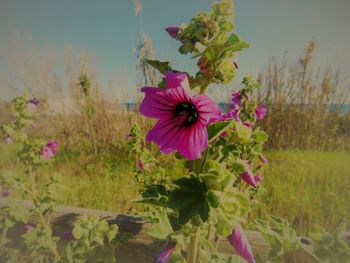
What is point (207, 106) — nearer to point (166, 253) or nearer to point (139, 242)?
point (166, 253)

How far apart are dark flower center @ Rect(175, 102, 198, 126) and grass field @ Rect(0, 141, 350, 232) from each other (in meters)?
1.08

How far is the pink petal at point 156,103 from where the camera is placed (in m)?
0.47

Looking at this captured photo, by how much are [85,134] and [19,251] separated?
8.46ft

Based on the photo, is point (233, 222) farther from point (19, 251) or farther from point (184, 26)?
point (19, 251)

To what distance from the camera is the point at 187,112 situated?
0.50 metres

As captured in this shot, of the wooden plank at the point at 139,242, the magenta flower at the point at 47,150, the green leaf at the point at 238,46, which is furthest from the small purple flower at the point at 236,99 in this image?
the magenta flower at the point at 47,150

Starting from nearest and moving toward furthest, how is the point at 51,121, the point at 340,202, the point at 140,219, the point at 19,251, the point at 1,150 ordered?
1. the point at 140,219
2. the point at 19,251
3. the point at 340,202
4. the point at 1,150
5. the point at 51,121

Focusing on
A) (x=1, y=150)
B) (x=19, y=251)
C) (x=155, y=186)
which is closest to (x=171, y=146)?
(x=155, y=186)

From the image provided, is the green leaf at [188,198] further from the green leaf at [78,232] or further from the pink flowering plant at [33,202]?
the pink flowering plant at [33,202]

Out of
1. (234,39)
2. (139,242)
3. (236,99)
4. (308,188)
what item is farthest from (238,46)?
(308,188)

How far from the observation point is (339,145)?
10.9 feet

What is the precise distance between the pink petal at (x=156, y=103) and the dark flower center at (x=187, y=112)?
0.05 ft

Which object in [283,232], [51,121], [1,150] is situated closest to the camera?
[283,232]

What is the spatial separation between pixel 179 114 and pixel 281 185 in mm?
1886
